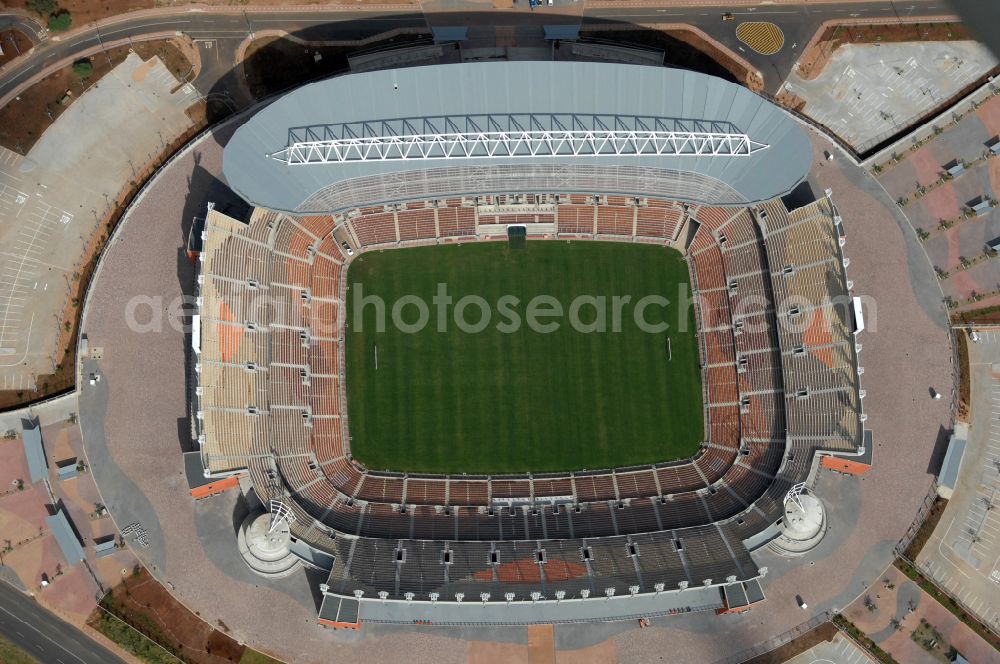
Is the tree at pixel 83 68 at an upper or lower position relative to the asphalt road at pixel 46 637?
upper

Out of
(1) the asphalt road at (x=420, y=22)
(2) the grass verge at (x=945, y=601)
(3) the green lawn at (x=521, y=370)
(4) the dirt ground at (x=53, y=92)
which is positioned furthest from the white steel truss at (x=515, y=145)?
(2) the grass verge at (x=945, y=601)

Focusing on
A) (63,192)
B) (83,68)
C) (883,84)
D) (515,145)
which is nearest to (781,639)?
(515,145)

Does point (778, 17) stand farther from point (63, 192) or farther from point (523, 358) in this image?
point (63, 192)

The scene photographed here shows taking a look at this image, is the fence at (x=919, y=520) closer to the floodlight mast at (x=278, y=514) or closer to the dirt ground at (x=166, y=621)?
the floodlight mast at (x=278, y=514)

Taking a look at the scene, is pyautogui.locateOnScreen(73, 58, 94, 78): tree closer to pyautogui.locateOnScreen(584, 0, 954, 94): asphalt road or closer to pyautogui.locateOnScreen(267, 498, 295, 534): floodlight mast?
pyautogui.locateOnScreen(267, 498, 295, 534): floodlight mast

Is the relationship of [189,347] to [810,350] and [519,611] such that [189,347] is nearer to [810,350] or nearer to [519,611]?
[519,611]

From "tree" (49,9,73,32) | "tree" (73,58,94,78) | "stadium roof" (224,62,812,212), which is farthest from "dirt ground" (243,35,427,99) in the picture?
"tree" (49,9,73,32)
